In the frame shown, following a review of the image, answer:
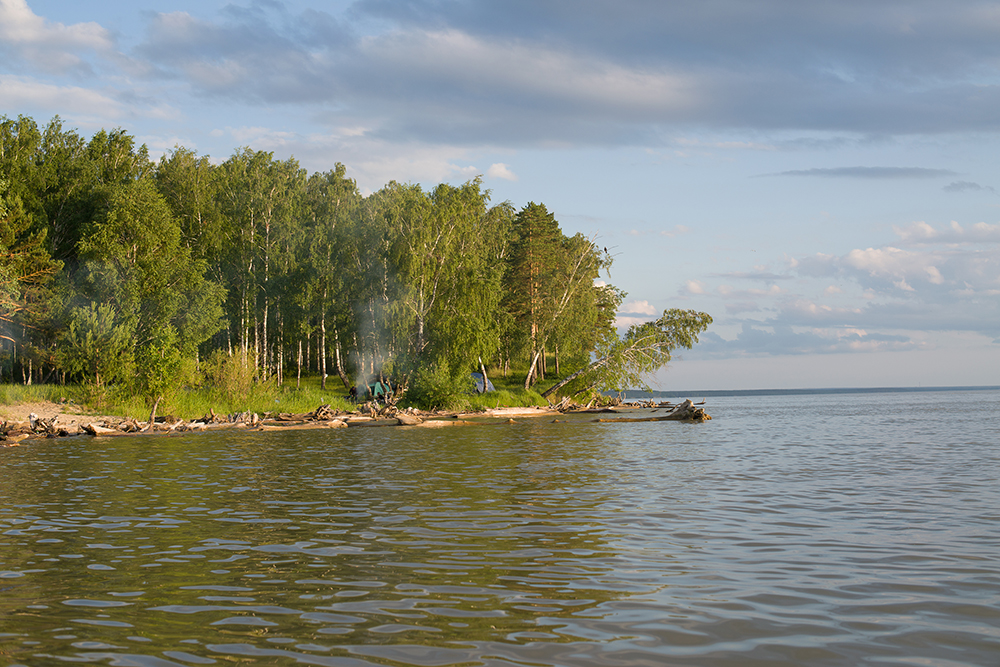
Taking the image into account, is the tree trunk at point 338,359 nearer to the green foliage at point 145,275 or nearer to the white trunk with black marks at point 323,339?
the white trunk with black marks at point 323,339

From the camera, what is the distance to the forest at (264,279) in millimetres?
43062

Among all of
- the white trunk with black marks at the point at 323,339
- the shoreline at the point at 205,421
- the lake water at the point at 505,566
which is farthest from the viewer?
the white trunk with black marks at the point at 323,339

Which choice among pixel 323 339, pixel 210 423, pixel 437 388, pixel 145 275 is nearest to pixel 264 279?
pixel 323 339

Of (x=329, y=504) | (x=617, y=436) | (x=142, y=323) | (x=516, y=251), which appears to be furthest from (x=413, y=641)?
(x=516, y=251)

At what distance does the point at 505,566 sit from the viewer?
28.2ft

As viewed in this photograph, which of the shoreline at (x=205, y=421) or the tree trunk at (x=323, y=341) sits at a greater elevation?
the tree trunk at (x=323, y=341)

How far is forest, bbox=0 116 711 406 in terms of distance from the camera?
141 ft

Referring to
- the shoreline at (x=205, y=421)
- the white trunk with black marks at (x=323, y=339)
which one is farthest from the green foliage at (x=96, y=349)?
the white trunk with black marks at (x=323, y=339)

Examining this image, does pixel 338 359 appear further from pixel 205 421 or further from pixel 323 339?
pixel 205 421

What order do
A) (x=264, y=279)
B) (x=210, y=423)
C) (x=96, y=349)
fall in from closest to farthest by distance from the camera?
(x=210, y=423) → (x=96, y=349) → (x=264, y=279)

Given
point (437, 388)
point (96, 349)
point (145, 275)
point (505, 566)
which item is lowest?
point (505, 566)

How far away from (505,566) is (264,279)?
165 feet

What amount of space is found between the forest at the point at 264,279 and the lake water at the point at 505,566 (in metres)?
27.5

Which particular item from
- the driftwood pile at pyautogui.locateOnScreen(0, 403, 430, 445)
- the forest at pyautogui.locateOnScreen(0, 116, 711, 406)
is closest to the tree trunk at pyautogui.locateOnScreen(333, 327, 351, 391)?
the forest at pyautogui.locateOnScreen(0, 116, 711, 406)
